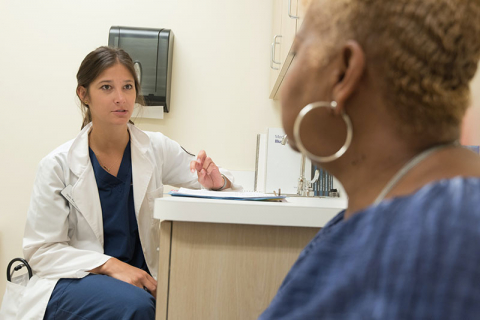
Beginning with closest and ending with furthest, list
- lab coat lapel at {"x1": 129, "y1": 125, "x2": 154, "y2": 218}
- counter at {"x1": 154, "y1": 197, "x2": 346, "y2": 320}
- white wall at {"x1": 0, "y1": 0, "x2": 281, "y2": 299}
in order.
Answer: counter at {"x1": 154, "y1": 197, "x2": 346, "y2": 320} < lab coat lapel at {"x1": 129, "y1": 125, "x2": 154, "y2": 218} < white wall at {"x1": 0, "y1": 0, "x2": 281, "y2": 299}

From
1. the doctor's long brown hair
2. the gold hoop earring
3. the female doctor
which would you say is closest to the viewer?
the gold hoop earring

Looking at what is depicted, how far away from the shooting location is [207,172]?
66.0 inches

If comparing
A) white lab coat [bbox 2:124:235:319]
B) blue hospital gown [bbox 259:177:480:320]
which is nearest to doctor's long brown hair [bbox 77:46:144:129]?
white lab coat [bbox 2:124:235:319]

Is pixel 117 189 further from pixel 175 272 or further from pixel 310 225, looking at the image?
pixel 310 225

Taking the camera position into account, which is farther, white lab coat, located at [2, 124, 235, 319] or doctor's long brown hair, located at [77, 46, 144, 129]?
doctor's long brown hair, located at [77, 46, 144, 129]

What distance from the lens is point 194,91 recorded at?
2.51 meters

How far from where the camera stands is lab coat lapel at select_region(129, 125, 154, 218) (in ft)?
5.18

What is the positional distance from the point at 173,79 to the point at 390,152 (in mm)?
2189

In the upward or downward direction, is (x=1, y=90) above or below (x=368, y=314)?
above

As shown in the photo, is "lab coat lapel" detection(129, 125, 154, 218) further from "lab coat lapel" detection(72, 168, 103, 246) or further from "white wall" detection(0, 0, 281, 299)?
"white wall" detection(0, 0, 281, 299)

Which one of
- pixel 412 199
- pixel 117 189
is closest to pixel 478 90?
pixel 412 199

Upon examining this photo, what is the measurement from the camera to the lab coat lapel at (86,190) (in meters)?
Result: 1.48

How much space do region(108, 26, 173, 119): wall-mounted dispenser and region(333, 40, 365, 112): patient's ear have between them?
2.02m

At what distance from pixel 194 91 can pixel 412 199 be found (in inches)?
87.6
